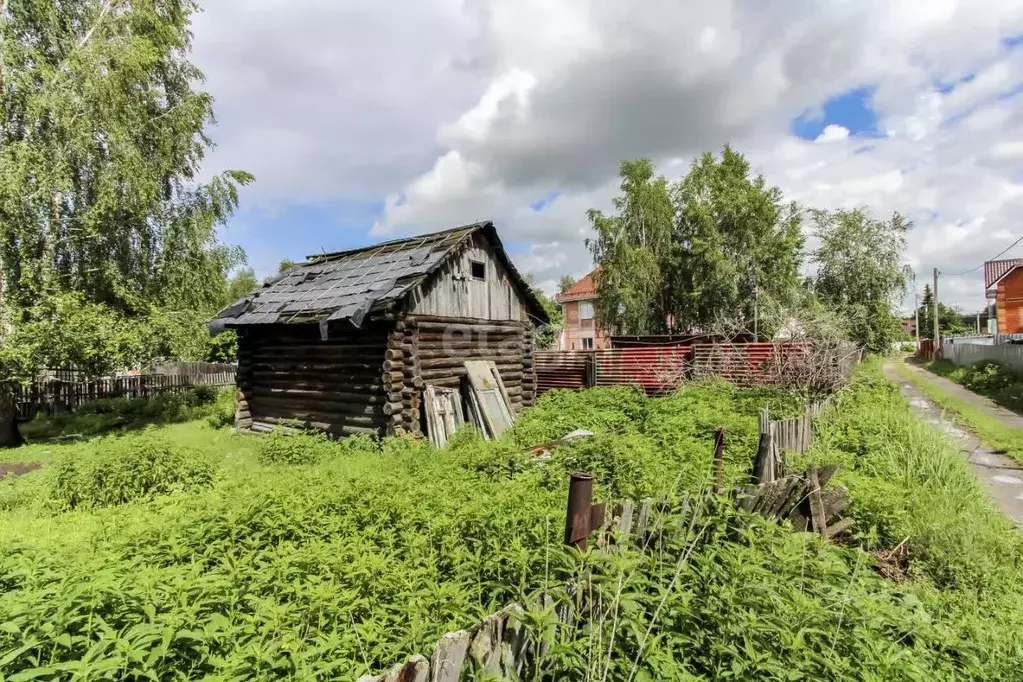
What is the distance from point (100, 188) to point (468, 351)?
11.1 meters

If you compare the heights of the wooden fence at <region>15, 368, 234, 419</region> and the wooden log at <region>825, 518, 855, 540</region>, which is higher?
the wooden fence at <region>15, 368, 234, 419</region>

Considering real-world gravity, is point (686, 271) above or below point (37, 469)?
→ above

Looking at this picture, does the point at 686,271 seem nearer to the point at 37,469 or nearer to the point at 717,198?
the point at 717,198

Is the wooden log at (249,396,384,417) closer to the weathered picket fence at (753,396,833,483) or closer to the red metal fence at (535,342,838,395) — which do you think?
the weathered picket fence at (753,396,833,483)

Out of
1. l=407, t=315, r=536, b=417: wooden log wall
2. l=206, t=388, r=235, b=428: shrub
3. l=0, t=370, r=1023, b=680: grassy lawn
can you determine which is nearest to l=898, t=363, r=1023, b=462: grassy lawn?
l=0, t=370, r=1023, b=680: grassy lawn

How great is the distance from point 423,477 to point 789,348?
13612 mm

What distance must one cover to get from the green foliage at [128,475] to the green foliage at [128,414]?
8590mm

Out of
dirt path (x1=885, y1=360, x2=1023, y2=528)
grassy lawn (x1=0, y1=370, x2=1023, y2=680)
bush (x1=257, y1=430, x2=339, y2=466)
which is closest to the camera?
grassy lawn (x1=0, y1=370, x2=1023, y2=680)

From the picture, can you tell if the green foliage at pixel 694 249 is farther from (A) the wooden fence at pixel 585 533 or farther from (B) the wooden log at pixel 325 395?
(A) the wooden fence at pixel 585 533

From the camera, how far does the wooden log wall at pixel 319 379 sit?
37.1 ft

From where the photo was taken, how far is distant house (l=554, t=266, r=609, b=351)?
44312mm

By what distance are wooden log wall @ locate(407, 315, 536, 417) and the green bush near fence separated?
1371cm

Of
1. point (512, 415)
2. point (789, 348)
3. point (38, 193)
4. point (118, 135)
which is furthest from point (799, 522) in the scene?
point (118, 135)

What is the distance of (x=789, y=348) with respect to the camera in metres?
16.0
